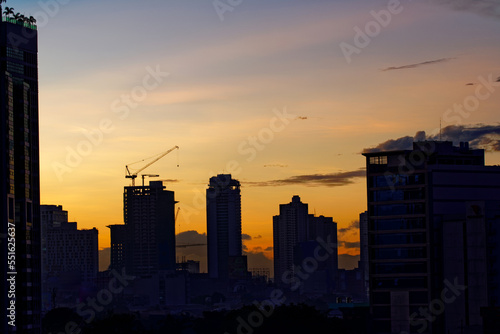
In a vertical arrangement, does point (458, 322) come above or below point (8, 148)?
below

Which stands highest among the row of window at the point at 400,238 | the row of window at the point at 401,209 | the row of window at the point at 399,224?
the row of window at the point at 401,209

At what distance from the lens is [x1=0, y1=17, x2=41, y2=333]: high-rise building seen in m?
157

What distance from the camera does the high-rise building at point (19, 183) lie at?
157 meters

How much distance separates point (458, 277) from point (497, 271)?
802 centimetres

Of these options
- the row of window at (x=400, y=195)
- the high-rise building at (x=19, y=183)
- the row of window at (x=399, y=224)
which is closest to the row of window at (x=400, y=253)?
the row of window at (x=399, y=224)

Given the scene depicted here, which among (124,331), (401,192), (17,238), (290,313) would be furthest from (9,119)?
(401,192)

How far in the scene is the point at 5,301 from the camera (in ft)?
509

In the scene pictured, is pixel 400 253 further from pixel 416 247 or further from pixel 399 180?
pixel 399 180

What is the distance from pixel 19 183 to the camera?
161750 millimetres

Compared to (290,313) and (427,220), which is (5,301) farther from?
(427,220)

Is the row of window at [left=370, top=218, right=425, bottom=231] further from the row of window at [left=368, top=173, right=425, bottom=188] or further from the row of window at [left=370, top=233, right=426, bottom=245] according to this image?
the row of window at [left=368, top=173, right=425, bottom=188]

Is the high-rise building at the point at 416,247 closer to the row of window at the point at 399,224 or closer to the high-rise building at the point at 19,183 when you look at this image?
the row of window at the point at 399,224

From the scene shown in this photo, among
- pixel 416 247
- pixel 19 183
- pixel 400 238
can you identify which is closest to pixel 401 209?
pixel 400 238

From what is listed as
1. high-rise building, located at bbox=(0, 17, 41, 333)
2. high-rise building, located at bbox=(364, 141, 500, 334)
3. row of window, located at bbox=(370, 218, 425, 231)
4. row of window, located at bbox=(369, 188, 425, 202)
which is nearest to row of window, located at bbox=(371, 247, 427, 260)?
high-rise building, located at bbox=(364, 141, 500, 334)
